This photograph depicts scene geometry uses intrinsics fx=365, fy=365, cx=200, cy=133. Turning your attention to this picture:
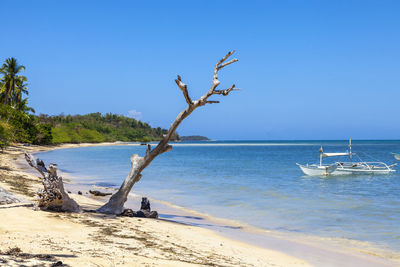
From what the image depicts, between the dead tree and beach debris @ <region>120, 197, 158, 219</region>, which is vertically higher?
the dead tree

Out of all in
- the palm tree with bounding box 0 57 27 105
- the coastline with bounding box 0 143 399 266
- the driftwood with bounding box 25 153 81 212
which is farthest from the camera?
the palm tree with bounding box 0 57 27 105

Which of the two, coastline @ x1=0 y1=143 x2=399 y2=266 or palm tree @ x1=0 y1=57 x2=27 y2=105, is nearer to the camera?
coastline @ x1=0 y1=143 x2=399 y2=266

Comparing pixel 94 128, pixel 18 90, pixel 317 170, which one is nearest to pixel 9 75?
pixel 18 90

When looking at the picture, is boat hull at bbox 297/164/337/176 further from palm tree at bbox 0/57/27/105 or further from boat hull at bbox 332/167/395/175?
palm tree at bbox 0/57/27/105

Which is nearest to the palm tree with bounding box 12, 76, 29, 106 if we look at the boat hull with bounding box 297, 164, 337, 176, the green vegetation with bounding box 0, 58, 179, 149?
the green vegetation with bounding box 0, 58, 179, 149

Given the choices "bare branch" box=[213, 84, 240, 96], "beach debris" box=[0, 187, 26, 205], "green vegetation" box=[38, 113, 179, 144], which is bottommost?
"beach debris" box=[0, 187, 26, 205]

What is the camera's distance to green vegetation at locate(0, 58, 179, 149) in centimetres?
3527

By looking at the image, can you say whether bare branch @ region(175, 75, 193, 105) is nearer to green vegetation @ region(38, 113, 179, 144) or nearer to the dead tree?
the dead tree

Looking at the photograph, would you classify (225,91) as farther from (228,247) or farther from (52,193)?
(52,193)

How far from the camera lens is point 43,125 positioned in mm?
80188

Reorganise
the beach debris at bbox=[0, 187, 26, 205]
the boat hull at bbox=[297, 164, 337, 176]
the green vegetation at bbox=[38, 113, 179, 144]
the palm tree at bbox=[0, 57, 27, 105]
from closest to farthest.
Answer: the beach debris at bbox=[0, 187, 26, 205] < the boat hull at bbox=[297, 164, 337, 176] < the palm tree at bbox=[0, 57, 27, 105] < the green vegetation at bbox=[38, 113, 179, 144]

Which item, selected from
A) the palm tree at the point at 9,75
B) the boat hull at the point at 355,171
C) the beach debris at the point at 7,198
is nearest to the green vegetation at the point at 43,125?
the palm tree at the point at 9,75

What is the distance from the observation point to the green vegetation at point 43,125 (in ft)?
116

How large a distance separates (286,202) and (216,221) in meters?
5.73
